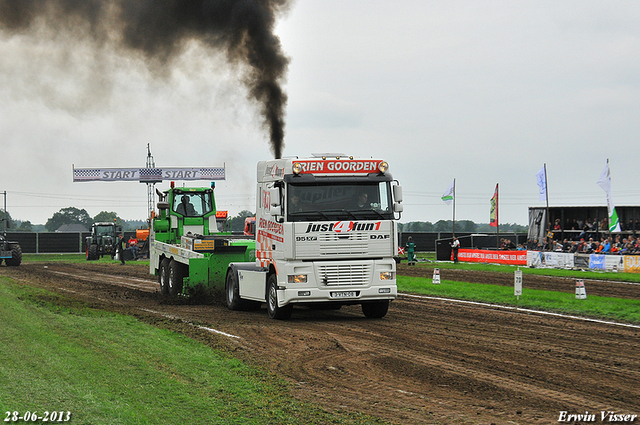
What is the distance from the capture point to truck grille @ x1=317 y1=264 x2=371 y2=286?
1438 cm

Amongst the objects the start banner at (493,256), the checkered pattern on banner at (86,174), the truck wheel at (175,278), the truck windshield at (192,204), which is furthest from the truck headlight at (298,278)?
the checkered pattern on banner at (86,174)

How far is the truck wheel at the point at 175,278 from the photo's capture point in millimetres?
20641

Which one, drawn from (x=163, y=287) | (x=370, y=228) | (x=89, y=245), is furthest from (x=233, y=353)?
(x=89, y=245)

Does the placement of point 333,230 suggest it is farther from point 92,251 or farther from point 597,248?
point 92,251

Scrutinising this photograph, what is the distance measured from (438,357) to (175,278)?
12190 mm

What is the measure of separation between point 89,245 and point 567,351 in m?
48.4

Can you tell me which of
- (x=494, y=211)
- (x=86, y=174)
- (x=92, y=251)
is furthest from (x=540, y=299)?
(x=86, y=174)

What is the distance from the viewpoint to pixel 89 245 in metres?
54.1

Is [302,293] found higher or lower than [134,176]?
lower

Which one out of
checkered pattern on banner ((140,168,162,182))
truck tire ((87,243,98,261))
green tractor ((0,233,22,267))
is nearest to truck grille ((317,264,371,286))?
green tractor ((0,233,22,267))

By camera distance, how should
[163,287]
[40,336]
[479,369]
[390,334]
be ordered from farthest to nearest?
[163,287], [390,334], [40,336], [479,369]

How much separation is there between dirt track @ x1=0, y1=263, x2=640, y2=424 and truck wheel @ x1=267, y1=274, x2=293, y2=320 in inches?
12.7

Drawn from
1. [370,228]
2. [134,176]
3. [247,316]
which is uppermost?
[134,176]

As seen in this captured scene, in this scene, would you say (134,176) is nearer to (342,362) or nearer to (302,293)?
(302,293)
